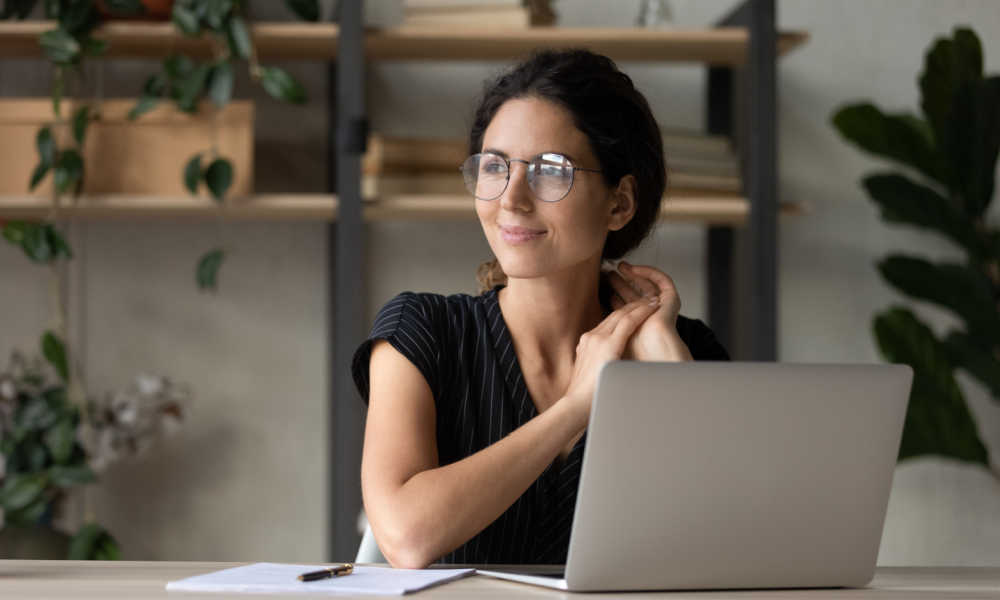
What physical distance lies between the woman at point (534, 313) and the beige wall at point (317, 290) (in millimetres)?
1144

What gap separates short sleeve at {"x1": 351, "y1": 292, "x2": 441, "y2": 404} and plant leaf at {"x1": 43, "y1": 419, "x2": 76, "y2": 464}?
1.22 m

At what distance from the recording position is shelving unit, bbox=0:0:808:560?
2.42 m

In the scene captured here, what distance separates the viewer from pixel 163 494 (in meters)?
2.75

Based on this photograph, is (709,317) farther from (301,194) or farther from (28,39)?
(28,39)

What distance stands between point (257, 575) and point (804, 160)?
2.34 meters

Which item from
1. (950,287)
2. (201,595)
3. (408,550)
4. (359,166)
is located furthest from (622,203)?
(950,287)

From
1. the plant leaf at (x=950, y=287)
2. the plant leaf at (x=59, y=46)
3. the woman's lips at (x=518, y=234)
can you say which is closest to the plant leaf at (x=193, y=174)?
the plant leaf at (x=59, y=46)

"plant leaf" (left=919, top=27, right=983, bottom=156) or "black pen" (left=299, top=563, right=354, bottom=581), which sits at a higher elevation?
"plant leaf" (left=919, top=27, right=983, bottom=156)

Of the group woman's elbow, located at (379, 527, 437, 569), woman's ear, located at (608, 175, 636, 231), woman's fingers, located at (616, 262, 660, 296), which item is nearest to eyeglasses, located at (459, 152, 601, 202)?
woman's ear, located at (608, 175, 636, 231)

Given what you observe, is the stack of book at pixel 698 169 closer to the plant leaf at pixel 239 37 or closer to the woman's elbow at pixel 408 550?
the plant leaf at pixel 239 37

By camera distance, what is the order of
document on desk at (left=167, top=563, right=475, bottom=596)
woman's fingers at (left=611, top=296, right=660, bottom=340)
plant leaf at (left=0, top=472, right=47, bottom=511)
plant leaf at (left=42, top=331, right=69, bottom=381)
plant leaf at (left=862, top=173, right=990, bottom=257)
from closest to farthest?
document on desk at (left=167, top=563, right=475, bottom=596), woman's fingers at (left=611, top=296, right=660, bottom=340), plant leaf at (left=0, top=472, right=47, bottom=511), plant leaf at (left=42, top=331, right=69, bottom=381), plant leaf at (left=862, top=173, right=990, bottom=257)

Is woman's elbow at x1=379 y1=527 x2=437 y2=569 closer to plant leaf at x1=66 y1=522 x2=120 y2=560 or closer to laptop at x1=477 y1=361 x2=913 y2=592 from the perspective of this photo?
laptop at x1=477 y1=361 x2=913 y2=592

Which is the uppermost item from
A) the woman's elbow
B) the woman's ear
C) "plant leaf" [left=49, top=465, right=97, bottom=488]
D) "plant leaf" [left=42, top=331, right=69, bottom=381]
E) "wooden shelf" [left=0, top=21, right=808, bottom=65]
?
"wooden shelf" [left=0, top=21, right=808, bottom=65]

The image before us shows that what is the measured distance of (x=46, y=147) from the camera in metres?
2.39
